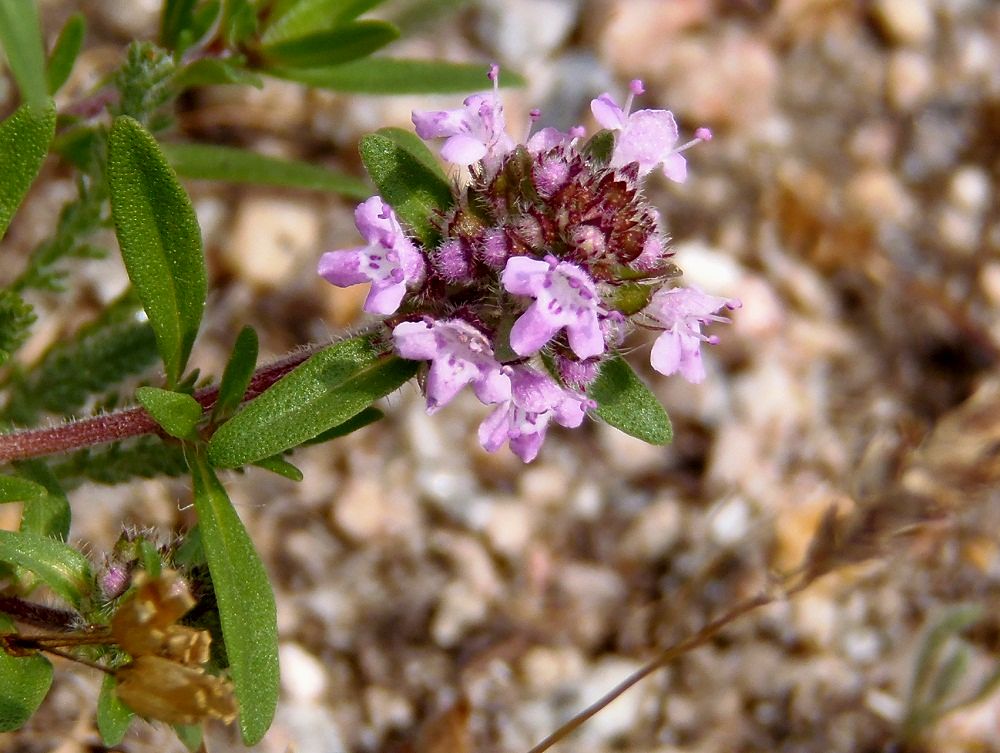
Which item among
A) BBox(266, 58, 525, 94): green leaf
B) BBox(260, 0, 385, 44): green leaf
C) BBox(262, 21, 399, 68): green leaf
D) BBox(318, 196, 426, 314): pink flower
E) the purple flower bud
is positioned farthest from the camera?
BBox(266, 58, 525, 94): green leaf

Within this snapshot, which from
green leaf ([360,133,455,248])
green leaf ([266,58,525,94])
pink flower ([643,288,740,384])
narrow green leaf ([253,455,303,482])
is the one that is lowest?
narrow green leaf ([253,455,303,482])

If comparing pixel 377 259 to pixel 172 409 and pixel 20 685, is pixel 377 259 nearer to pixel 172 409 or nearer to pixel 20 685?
pixel 172 409

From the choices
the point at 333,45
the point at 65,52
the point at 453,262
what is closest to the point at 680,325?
the point at 453,262

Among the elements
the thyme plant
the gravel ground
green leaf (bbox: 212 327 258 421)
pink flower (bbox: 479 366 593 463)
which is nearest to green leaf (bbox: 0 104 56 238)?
the thyme plant

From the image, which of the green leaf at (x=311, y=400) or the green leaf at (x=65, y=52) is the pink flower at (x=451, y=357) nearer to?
the green leaf at (x=311, y=400)

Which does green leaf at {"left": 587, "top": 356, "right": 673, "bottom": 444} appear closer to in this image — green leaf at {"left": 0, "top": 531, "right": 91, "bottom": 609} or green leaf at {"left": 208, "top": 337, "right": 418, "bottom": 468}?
green leaf at {"left": 208, "top": 337, "right": 418, "bottom": 468}

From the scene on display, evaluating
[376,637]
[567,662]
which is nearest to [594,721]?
[567,662]
